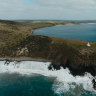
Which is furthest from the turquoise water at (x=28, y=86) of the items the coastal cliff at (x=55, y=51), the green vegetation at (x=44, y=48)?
the green vegetation at (x=44, y=48)

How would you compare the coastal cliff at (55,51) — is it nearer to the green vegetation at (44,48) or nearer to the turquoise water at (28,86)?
the green vegetation at (44,48)

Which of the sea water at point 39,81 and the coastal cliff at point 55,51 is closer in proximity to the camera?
the sea water at point 39,81

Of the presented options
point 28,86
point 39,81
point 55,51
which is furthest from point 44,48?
point 28,86

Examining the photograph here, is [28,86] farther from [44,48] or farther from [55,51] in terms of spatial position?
[44,48]

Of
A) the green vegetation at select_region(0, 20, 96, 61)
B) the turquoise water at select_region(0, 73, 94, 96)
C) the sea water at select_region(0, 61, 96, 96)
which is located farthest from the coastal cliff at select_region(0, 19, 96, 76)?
the turquoise water at select_region(0, 73, 94, 96)

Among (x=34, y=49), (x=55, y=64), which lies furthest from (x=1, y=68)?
(x=55, y=64)
